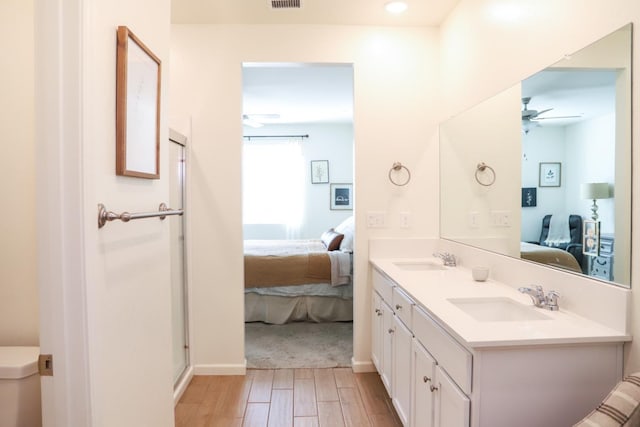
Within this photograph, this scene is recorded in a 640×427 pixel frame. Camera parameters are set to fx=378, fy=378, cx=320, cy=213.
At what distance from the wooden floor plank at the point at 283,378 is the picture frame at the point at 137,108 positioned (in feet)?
5.97

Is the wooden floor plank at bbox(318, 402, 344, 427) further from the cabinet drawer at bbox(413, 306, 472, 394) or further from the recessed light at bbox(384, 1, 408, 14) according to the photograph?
the recessed light at bbox(384, 1, 408, 14)

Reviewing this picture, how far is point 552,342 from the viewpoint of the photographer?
3.87 feet

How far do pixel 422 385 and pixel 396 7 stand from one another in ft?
7.44

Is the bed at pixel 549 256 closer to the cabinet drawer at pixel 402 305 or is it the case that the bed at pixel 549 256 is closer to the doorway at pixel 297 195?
the cabinet drawer at pixel 402 305

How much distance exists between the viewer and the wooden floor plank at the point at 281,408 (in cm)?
218

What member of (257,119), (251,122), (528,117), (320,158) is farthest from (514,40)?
(320,158)

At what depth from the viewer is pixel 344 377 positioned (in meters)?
2.72

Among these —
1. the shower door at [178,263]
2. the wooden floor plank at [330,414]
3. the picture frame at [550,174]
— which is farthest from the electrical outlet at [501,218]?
the shower door at [178,263]

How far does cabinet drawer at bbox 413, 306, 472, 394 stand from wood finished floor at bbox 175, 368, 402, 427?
851 millimetres

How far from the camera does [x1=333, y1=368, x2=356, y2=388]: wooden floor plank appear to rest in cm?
262

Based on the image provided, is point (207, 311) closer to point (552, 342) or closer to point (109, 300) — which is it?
point (109, 300)

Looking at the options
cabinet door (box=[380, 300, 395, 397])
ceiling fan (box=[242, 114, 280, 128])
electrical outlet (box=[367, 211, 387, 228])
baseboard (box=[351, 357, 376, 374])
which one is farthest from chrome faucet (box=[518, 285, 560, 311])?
ceiling fan (box=[242, 114, 280, 128])

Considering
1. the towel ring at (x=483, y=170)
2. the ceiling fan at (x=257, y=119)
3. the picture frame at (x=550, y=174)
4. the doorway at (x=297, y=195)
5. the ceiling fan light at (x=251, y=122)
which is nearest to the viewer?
the picture frame at (x=550, y=174)

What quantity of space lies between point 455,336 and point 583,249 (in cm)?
62
